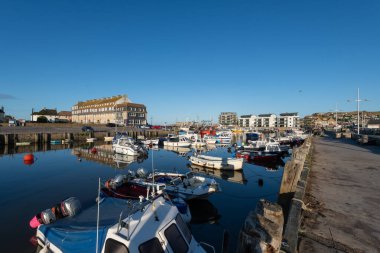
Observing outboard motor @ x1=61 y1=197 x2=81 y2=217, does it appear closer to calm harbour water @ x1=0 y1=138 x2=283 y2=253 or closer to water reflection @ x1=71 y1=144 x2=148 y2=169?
calm harbour water @ x1=0 y1=138 x2=283 y2=253

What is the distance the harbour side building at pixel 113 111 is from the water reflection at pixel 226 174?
229ft

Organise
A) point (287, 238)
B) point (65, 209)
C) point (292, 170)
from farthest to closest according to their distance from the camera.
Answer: point (292, 170) → point (65, 209) → point (287, 238)

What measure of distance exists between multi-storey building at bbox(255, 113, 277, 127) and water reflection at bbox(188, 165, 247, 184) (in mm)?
145950

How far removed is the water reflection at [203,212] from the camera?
14187 mm

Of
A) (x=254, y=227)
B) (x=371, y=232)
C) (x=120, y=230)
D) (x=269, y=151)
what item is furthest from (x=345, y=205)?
(x=269, y=151)

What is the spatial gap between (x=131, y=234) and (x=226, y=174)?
22.3 m

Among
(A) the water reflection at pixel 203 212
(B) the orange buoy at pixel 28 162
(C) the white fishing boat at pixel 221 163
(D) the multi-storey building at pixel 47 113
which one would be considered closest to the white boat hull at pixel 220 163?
(C) the white fishing boat at pixel 221 163

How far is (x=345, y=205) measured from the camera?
28.8ft

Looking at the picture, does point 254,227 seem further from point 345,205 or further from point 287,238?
point 345,205

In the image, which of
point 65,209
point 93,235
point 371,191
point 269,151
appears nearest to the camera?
point 93,235

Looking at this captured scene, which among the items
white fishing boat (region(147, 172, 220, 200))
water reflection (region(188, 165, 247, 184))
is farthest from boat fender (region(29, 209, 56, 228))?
water reflection (region(188, 165, 247, 184))

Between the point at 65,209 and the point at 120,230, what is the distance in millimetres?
5629

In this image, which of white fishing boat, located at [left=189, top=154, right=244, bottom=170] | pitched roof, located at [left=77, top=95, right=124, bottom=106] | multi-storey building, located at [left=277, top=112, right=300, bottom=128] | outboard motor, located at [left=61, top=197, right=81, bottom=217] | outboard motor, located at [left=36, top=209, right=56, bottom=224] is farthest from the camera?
multi-storey building, located at [left=277, top=112, right=300, bottom=128]

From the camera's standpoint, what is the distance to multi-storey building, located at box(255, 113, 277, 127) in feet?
537
